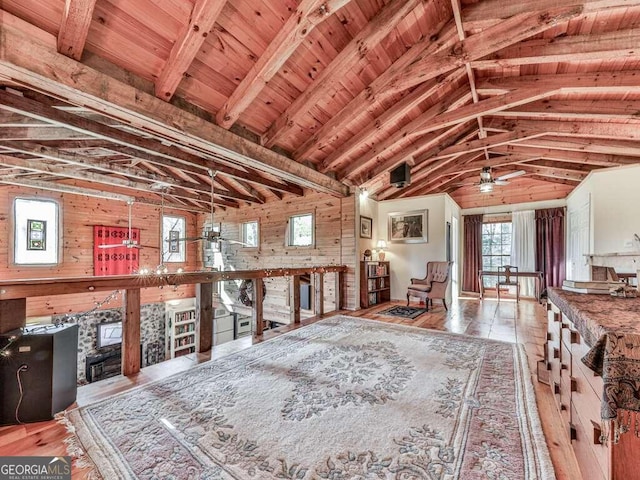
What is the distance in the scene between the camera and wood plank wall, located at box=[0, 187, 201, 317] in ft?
18.3

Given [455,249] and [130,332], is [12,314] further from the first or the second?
[455,249]

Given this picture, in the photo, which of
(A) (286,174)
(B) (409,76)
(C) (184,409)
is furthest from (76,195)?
(B) (409,76)

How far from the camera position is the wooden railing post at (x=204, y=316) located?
3025 millimetres

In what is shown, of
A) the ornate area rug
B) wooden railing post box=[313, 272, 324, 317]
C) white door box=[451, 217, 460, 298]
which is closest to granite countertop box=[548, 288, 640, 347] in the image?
the ornate area rug

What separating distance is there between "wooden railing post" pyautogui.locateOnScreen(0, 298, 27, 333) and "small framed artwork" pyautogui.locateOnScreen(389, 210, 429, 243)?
6.31m

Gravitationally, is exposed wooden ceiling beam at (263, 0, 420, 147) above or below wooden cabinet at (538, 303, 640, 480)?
above

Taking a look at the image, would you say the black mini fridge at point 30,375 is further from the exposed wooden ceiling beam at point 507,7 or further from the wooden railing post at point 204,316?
the exposed wooden ceiling beam at point 507,7

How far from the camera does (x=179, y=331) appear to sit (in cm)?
793

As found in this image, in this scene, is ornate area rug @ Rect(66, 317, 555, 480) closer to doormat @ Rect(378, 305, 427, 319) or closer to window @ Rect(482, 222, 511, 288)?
doormat @ Rect(378, 305, 427, 319)

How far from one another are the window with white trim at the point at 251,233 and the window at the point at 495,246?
6.41 m

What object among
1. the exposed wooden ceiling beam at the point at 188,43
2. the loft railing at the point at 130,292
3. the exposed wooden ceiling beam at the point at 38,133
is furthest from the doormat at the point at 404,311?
the exposed wooden ceiling beam at the point at 38,133

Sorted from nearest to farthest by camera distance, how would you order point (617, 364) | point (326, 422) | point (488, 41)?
1. point (617, 364)
2. point (326, 422)
3. point (488, 41)


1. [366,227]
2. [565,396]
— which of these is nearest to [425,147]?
[366,227]

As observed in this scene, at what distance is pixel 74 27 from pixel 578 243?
821 cm
